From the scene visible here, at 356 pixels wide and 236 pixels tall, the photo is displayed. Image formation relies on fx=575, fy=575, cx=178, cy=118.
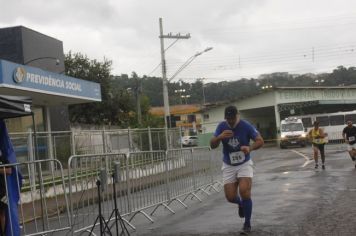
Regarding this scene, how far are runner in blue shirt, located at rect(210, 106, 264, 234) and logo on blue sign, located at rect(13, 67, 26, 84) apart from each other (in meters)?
10.8

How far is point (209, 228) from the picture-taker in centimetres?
866

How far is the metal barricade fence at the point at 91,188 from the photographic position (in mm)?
8516

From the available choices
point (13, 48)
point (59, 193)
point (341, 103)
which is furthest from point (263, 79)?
A: point (59, 193)

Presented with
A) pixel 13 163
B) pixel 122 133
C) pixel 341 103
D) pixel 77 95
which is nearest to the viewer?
pixel 13 163

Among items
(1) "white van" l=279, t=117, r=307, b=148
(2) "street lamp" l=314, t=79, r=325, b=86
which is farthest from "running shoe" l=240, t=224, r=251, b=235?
(2) "street lamp" l=314, t=79, r=325, b=86

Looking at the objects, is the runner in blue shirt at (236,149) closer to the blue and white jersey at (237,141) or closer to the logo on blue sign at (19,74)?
the blue and white jersey at (237,141)

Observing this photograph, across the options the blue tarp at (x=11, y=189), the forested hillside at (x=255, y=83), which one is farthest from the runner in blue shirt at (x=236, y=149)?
the forested hillside at (x=255, y=83)

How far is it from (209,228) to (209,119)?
5542 cm

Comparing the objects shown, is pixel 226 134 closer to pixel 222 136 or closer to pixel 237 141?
pixel 222 136

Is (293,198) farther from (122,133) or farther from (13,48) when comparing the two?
(13,48)

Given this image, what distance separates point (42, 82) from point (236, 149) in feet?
41.4

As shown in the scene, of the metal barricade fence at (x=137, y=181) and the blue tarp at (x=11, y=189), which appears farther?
the metal barricade fence at (x=137, y=181)

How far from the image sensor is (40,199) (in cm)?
785

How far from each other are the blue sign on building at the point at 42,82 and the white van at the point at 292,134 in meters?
22.5
